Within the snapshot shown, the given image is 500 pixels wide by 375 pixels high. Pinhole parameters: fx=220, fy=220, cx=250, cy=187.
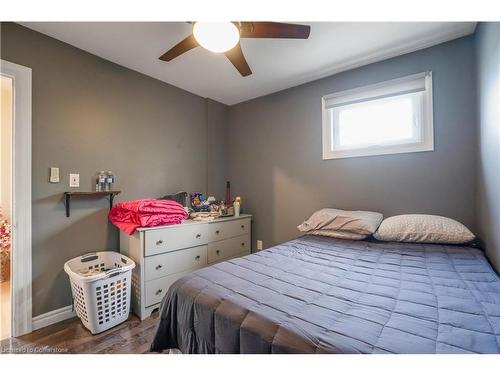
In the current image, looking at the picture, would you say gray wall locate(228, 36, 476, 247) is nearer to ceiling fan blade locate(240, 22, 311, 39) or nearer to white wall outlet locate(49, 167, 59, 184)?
ceiling fan blade locate(240, 22, 311, 39)

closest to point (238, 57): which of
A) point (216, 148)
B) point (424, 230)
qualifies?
point (216, 148)

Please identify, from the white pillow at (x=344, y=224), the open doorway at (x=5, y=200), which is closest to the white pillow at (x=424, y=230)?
the white pillow at (x=344, y=224)

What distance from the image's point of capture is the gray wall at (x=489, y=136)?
1.28 metres

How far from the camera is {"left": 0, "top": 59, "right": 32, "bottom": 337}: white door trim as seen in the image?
1.63 meters

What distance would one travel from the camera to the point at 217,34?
1.31m

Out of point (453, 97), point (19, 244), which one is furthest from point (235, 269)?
point (453, 97)

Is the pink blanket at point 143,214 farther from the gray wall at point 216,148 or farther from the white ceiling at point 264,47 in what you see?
the white ceiling at point 264,47

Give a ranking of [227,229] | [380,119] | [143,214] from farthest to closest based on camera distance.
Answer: [227,229], [380,119], [143,214]

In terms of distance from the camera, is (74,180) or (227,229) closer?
(74,180)

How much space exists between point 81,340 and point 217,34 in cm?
229

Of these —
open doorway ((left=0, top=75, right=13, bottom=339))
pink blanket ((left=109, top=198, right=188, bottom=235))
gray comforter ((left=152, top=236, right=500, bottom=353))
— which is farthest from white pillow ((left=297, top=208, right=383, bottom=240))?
open doorway ((left=0, top=75, right=13, bottom=339))

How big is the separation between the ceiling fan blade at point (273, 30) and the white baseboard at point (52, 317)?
A: 255 cm

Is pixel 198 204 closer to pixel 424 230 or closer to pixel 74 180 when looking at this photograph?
pixel 74 180

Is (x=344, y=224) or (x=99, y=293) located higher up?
(x=344, y=224)
